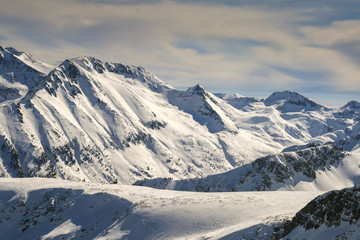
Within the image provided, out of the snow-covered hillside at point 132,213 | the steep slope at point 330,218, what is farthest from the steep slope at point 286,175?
the steep slope at point 330,218

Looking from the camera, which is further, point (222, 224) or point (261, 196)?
point (261, 196)

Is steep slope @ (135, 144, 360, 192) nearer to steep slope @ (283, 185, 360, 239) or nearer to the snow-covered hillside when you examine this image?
the snow-covered hillside

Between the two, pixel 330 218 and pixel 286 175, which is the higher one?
pixel 330 218

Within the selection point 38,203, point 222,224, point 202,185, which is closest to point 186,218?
point 222,224

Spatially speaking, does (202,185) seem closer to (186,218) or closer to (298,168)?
(298,168)

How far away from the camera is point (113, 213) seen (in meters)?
44.4

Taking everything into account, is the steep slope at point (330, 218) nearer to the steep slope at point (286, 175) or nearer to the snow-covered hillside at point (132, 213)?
the snow-covered hillside at point (132, 213)

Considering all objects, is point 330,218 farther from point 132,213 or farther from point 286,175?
point 286,175

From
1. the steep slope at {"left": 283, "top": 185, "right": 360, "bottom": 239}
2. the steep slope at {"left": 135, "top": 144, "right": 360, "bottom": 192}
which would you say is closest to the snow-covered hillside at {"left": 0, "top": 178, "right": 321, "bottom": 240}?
the steep slope at {"left": 283, "top": 185, "right": 360, "bottom": 239}

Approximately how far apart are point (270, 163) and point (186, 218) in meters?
105

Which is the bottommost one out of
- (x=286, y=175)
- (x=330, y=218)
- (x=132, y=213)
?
(x=286, y=175)

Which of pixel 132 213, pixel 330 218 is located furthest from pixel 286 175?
pixel 330 218

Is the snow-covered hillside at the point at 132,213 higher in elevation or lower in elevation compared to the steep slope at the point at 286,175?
higher

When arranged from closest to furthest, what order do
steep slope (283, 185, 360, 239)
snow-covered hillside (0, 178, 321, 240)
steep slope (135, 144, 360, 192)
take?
steep slope (283, 185, 360, 239) → snow-covered hillside (0, 178, 321, 240) → steep slope (135, 144, 360, 192)
